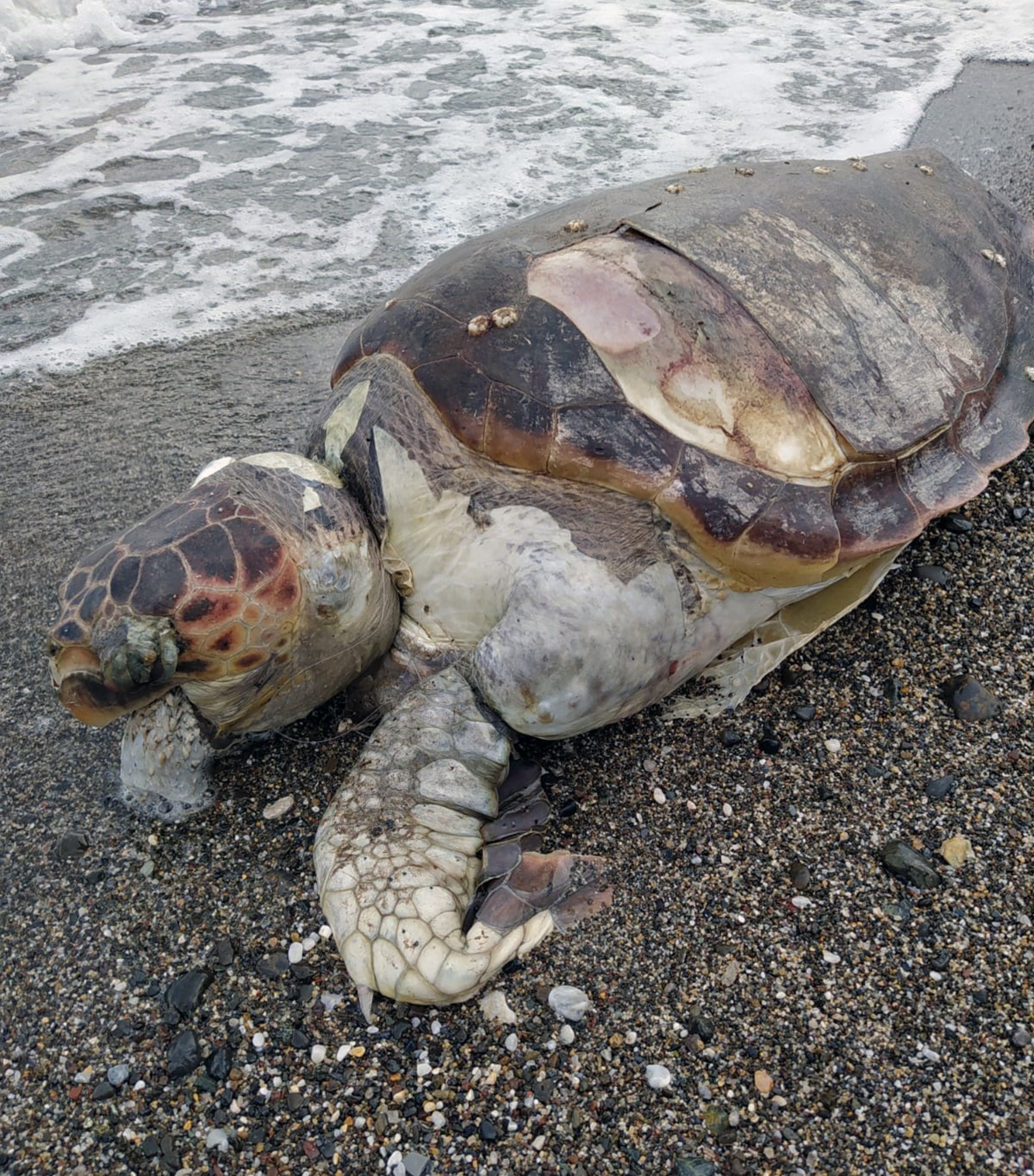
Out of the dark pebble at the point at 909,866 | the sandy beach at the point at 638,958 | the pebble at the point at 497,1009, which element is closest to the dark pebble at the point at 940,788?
the sandy beach at the point at 638,958

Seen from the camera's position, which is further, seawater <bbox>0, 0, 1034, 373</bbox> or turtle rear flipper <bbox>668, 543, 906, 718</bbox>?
seawater <bbox>0, 0, 1034, 373</bbox>

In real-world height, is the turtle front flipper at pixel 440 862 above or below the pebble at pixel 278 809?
above

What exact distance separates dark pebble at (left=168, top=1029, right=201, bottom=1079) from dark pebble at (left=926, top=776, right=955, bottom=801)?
147cm

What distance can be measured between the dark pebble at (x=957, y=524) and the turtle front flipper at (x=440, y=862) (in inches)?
53.9

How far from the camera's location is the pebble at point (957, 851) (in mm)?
1786

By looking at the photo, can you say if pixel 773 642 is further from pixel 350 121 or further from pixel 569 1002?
pixel 350 121

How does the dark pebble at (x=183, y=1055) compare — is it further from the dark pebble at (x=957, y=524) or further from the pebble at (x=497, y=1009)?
the dark pebble at (x=957, y=524)

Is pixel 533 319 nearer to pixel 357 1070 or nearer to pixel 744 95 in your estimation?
pixel 357 1070

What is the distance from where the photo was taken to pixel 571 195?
460cm

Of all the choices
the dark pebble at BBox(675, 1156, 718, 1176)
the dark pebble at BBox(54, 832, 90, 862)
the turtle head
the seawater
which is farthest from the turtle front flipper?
the seawater

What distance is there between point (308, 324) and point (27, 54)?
15.7ft

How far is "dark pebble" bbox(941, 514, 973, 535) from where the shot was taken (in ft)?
8.32

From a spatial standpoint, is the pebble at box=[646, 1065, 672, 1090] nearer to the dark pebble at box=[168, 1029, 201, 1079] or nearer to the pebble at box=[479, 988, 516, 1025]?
the pebble at box=[479, 988, 516, 1025]

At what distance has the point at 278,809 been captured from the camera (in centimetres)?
202
